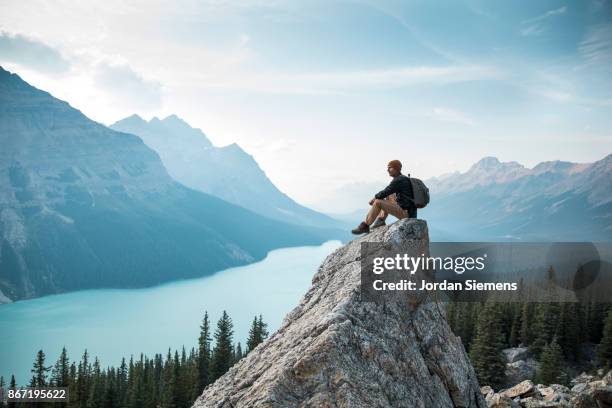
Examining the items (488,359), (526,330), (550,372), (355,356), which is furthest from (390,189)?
(526,330)

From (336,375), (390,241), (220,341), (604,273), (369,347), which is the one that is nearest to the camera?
(336,375)

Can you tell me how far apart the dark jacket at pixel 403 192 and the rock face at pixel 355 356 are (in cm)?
56

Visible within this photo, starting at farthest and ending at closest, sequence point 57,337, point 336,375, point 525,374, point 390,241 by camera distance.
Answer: point 57,337 → point 525,374 → point 390,241 → point 336,375

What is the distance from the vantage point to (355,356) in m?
10.5

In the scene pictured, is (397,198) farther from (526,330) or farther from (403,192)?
(526,330)

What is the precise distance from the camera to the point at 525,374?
5403cm

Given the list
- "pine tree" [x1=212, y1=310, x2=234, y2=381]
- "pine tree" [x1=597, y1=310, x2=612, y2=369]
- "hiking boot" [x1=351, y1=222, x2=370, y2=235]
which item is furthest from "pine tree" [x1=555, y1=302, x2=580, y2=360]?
"hiking boot" [x1=351, y1=222, x2=370, y2=235]

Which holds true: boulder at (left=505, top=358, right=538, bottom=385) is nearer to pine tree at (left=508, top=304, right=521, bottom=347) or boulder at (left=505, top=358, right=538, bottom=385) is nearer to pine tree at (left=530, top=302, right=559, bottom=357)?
pine tree at (left=530, top=302, right=559, bottom=357)

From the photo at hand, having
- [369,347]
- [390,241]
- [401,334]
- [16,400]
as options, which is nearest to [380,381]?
[369,347]

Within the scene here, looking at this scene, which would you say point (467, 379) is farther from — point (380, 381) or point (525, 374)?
point (525, 374)

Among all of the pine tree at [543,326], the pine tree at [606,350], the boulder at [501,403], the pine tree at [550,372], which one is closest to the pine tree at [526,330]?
the pine tree at [543,326]

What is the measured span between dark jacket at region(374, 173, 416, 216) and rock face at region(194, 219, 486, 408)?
0.56 meters

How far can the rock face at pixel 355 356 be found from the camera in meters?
9.94

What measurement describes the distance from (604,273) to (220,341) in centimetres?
10806
